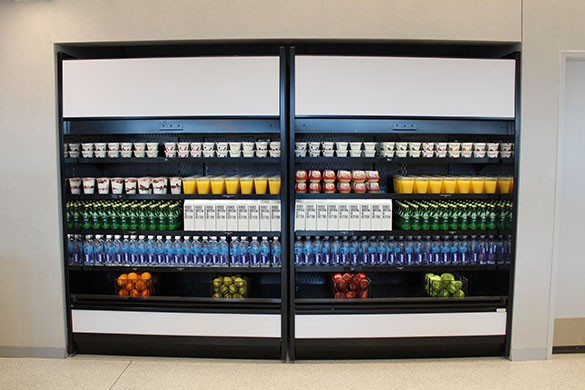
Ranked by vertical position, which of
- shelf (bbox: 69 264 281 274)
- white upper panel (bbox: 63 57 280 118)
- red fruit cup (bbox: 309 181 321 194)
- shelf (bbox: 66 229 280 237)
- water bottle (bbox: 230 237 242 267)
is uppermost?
white upper panel (bbox: 63 57 280 118)

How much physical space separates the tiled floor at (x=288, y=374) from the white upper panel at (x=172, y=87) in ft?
6.74

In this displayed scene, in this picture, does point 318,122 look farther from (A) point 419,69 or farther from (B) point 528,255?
(B) point 528,255

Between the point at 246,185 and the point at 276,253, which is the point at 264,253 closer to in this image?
the point at 276,253

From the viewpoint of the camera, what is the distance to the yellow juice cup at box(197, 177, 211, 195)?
3.46 m

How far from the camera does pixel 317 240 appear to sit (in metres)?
3.51

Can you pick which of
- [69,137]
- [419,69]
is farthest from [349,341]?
[69,137]

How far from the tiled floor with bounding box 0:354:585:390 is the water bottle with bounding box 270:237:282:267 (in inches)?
32.4

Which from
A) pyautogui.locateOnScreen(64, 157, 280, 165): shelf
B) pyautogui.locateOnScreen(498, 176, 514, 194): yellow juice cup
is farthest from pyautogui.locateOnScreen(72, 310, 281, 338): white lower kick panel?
pyautogui.locateOnScreen(498, 176, 514, 194): yellow juice cup

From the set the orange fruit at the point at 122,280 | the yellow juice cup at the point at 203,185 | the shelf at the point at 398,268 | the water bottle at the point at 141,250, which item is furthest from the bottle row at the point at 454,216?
the orange fruit at the point at 122,280

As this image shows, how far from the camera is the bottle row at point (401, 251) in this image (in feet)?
11.4

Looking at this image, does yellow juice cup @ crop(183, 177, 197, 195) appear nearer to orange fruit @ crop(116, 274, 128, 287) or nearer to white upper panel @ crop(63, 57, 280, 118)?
white upper panel @ crop(63, 57, 280, 118)

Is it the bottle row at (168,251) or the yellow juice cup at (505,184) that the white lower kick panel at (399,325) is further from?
the yellow juice cup at (505,184)

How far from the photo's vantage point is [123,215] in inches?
138

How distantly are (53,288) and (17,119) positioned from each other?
144 centimetres
